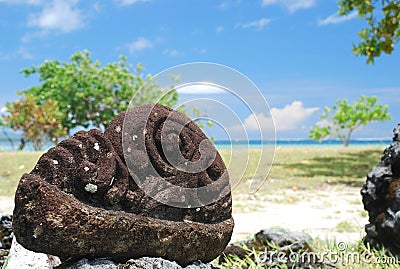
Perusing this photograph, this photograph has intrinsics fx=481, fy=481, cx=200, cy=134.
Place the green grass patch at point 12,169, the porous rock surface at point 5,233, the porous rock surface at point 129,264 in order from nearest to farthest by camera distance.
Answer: the porous rock surface at point 129,264 → the porous rock surface at point 5,233 → the green grass patch at point 12,169

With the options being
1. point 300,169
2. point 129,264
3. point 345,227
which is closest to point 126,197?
point 129,264

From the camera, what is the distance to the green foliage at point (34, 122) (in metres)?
26.8

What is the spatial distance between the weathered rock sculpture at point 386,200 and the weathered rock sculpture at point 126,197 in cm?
228

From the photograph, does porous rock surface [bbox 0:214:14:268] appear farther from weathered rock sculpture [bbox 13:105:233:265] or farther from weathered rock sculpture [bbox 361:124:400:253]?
weathered rock sculpture [bbox 361:124:400:253]

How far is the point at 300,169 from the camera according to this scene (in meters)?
16.6

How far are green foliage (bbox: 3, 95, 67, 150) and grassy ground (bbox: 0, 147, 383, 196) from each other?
346 inches

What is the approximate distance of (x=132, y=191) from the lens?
3922 mm

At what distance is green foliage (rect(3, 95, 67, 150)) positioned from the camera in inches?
1057

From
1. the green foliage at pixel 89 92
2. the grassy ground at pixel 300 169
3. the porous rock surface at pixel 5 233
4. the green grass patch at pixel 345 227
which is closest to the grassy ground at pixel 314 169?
the grassy ground at pixel 300 169

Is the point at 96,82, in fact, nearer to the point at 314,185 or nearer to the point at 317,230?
the point at 314,185

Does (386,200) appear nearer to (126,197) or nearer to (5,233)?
(126,197)

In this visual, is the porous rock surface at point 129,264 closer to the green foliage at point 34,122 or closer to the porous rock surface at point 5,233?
the porous rock surface at point 5,233

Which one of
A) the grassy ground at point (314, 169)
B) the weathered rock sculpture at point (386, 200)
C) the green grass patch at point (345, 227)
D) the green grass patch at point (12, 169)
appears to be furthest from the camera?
the grassy ground at point (314, 169)

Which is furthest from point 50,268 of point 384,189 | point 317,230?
point 317,230
